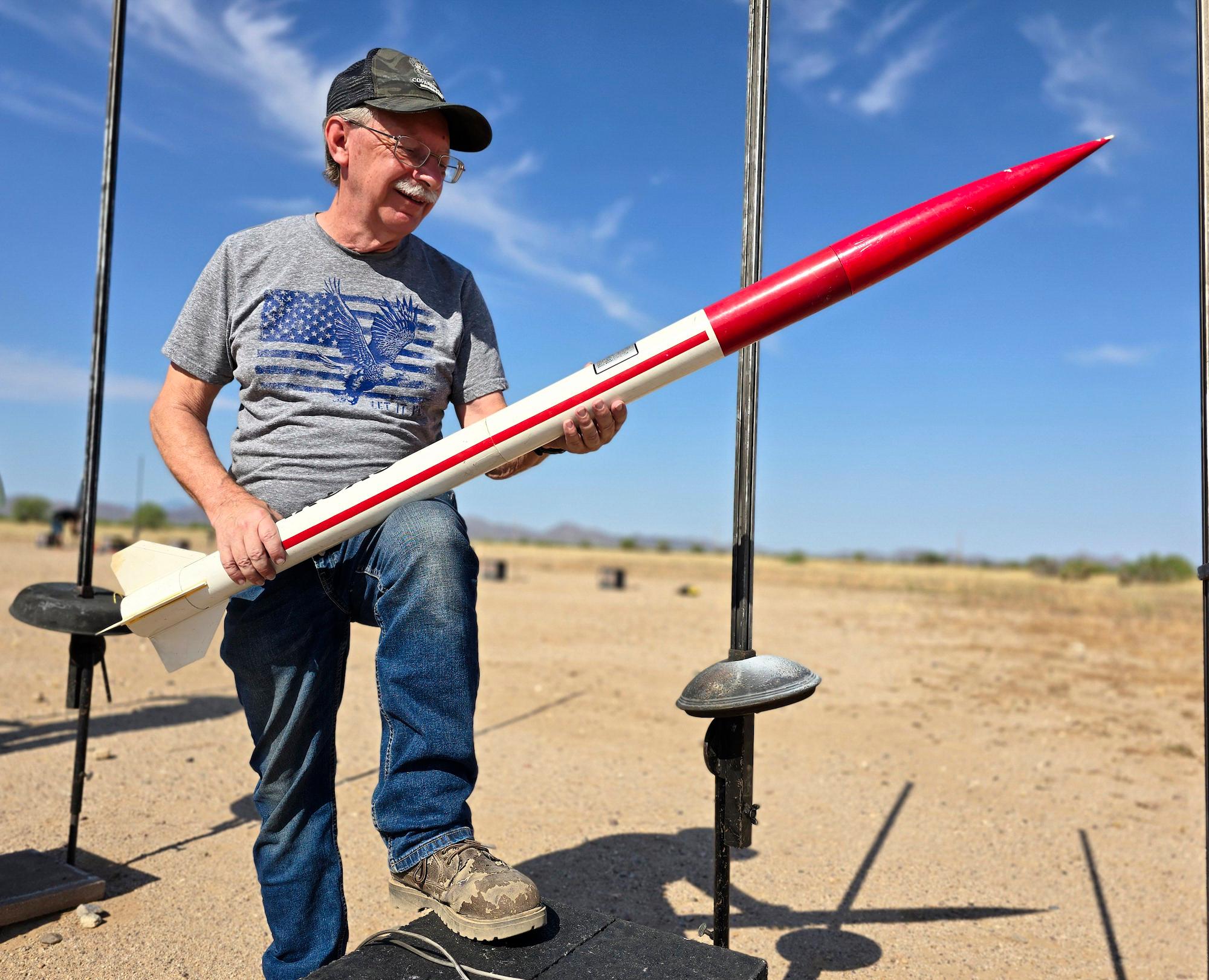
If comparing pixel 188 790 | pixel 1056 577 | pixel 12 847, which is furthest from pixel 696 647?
pixel 1056 577

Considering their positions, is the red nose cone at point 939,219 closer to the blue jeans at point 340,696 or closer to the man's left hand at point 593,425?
the man's left hand at point 593,425

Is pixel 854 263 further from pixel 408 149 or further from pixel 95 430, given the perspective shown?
pixel 95 430

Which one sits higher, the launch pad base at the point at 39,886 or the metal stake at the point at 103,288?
the metal stake at the point at 103,288

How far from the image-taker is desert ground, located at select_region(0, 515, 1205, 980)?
13.1ft

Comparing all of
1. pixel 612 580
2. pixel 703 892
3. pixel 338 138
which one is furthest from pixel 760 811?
pixel 612 580

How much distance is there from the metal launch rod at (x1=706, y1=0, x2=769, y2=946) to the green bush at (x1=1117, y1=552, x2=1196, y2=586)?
46507 mm

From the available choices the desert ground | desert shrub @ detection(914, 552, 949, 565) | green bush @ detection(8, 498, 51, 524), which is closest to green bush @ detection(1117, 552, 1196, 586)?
desert shrub @ detection(914, 552, 949, 565)

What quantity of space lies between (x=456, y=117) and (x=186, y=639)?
1.90 m

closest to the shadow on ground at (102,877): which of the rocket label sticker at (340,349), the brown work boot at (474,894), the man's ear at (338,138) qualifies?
the brown work boot at (474,894)

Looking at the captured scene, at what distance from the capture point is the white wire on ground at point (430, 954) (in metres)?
2.20

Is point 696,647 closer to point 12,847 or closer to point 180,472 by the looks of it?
point 12,847

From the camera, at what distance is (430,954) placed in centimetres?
234

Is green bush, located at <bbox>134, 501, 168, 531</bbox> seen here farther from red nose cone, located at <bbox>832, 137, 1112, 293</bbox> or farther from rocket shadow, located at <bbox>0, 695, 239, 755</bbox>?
red nose cone, located at <bbox>832, 137, 1112, 293</bbox>

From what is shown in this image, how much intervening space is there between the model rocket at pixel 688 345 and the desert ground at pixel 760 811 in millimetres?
2015
